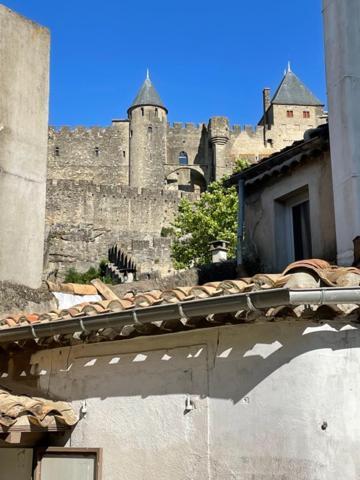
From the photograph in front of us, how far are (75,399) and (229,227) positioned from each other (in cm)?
3424

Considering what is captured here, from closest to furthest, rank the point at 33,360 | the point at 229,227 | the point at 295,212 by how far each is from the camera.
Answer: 1. the point at 33,360
2. the point at 295,212
3. the point at 229,227

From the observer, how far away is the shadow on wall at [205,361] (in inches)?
239

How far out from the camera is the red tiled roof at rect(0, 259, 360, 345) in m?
6.07

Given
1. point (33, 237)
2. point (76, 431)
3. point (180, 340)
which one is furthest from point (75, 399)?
point (33, 237)

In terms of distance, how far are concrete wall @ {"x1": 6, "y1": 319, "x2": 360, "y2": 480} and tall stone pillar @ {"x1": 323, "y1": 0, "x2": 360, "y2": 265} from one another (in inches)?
96.9

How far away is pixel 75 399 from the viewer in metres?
7.46

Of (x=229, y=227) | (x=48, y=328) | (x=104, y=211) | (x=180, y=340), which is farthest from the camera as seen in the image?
(x=104, y=211)

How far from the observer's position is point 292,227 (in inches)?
463

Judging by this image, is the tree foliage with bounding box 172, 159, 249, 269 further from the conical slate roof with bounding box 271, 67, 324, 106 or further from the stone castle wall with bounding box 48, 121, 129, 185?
the conical slate roof with bounding box 271, 67, 324, 106

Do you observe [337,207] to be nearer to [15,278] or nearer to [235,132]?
[15,278]

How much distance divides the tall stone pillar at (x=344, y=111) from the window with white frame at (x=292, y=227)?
2.32 metres

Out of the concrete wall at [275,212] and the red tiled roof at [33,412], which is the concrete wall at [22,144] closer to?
the red tiled roof at [33,412]

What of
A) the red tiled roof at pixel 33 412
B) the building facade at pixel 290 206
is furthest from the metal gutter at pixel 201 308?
the building facade at pixel 290 206

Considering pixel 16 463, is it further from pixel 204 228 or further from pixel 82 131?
pixel 82 131
